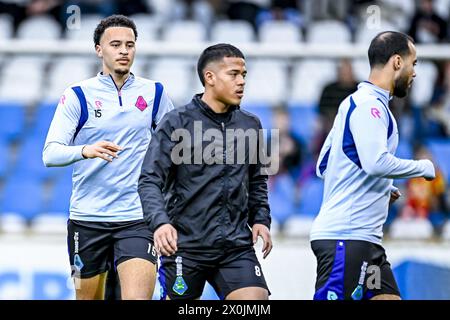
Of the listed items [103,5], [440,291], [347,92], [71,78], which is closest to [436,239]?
[440,291]

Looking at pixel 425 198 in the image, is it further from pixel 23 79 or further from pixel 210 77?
pixel 210 77

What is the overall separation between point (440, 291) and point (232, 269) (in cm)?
432

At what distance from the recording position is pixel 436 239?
1225 centimetres

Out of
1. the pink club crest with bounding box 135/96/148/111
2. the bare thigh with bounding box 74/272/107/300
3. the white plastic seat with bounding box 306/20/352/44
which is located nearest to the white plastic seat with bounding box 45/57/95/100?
the white plastic seat with bounding box 306/20/352/44

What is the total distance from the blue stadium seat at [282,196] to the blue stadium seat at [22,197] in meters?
2.45

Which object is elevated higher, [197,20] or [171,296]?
[197,20]

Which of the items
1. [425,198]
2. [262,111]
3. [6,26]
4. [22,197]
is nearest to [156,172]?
[425,198]

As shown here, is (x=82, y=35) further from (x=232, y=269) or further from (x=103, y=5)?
(x=232, y=269)

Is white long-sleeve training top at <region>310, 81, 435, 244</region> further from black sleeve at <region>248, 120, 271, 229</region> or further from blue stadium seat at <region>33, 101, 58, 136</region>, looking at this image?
blue stadium seat at <region>33, 101, 58, 136</region>

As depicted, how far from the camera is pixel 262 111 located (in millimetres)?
13766

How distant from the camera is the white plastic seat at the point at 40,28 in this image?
15.8 m

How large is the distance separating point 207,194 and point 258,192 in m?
0.43

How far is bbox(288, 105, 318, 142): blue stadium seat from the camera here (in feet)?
43.5
